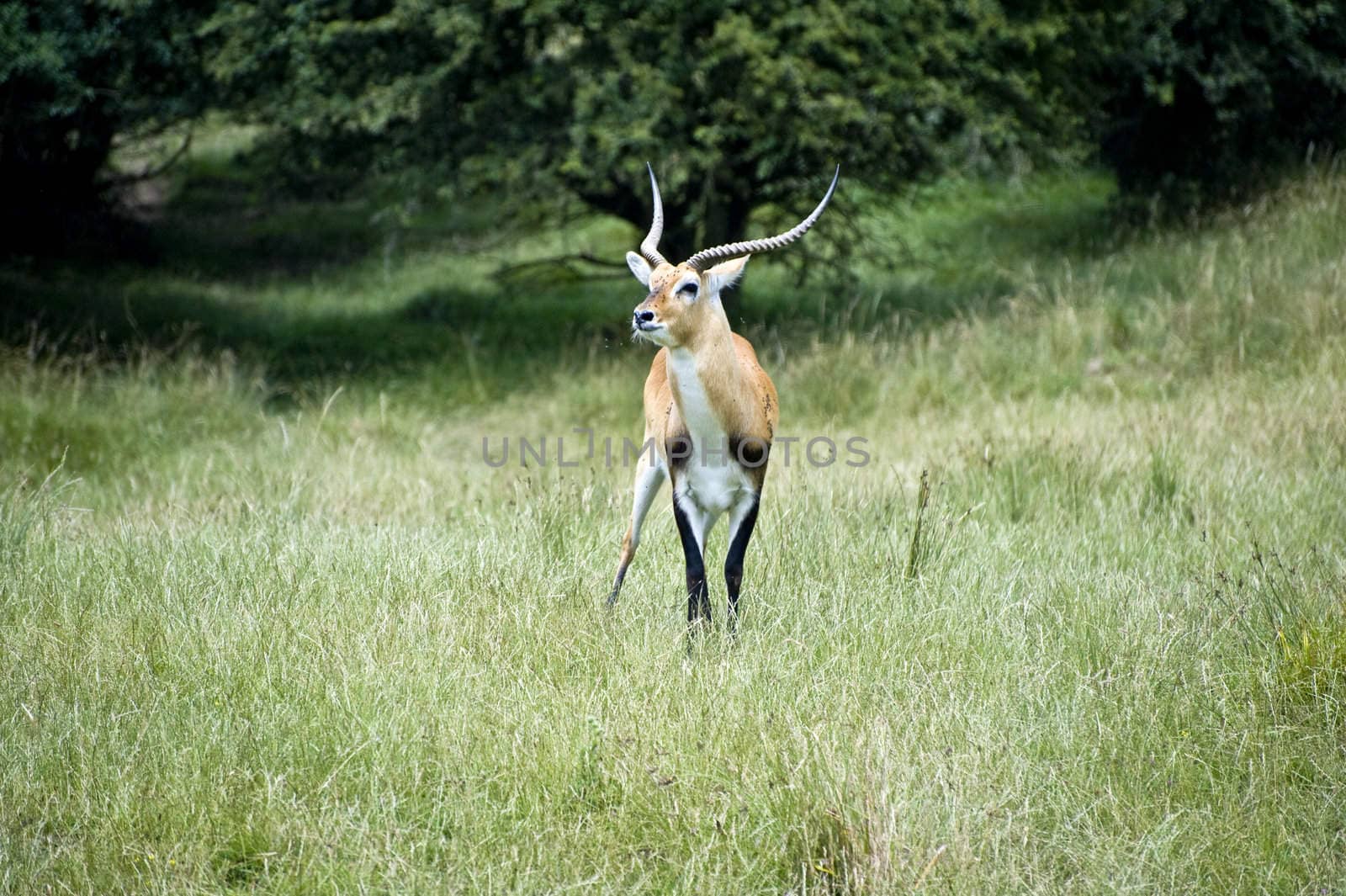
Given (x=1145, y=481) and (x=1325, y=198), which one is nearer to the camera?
(x=1145, y=481)

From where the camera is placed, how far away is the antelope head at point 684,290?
4.26m

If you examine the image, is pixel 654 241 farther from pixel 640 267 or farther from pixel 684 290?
pixel 684 290

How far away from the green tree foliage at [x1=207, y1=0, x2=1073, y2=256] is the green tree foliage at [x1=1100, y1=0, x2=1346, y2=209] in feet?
8.35

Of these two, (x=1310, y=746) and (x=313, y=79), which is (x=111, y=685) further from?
(x=313, y=79)

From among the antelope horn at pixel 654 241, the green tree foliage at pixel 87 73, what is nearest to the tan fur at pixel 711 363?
the antelope horn at pixel 654 241

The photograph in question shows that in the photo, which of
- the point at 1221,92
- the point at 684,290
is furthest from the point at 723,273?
the point at 1221,92

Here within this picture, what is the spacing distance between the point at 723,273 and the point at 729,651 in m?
1.42

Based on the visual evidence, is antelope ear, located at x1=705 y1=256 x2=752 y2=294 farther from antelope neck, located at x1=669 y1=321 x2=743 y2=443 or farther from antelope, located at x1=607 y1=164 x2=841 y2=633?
antelope neck, located at x1=669 y1=321 x2=743 y2=443

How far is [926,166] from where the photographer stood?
38.4 feet

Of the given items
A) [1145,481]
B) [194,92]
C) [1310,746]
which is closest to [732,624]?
[1310,746]

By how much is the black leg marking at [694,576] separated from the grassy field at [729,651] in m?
0.13

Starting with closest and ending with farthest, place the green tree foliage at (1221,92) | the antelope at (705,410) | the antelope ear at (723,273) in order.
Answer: the antelope at (705,410), the antelope ear at (723,273), the green tree foliage at (1221,92)

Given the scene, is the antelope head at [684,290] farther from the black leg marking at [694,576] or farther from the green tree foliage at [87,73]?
the green tree foliage at [87,73]

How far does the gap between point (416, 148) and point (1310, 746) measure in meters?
9.58
